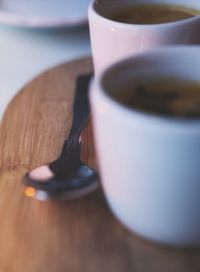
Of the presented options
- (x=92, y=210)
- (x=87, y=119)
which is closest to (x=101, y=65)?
(x=87, y=119)

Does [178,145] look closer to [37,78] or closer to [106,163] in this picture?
[106,163]

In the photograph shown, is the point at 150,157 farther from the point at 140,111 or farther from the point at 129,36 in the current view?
the point at 129,36

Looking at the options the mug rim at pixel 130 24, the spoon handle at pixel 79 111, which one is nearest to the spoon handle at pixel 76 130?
the spoon handle at pixel 79 111

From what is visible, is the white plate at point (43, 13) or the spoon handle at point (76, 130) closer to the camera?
the spoon handle at point (76, 130)

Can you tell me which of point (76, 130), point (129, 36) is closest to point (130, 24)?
point (129, 36)

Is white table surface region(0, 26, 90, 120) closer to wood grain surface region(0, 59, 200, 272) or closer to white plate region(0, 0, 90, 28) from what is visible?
white plate region(0, 0, 90, 28)

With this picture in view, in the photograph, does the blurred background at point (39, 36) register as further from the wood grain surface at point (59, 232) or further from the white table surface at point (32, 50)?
the wood grain surface at point (59, 232)
